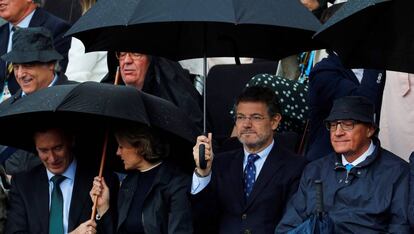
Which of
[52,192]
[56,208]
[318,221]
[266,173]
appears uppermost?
[266,173]

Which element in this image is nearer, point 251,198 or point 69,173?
point 251,198

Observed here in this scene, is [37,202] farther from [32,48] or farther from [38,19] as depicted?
[38,19]

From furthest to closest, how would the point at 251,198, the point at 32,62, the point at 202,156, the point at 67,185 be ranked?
the point at 32,62, the point at 67,185, the point at 251,198, the point at 202,156

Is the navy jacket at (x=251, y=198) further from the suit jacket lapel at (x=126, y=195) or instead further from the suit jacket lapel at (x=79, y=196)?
the suit jacket lapel at (x=79, y=196)

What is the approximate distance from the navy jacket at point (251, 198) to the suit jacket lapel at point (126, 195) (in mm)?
505

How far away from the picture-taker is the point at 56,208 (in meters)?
8.94

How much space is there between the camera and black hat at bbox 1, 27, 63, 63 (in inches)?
395

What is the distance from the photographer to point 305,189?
8.37 meters

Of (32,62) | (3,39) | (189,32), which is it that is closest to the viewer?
(189,32)

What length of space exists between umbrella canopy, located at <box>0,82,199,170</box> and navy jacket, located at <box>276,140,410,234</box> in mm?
970

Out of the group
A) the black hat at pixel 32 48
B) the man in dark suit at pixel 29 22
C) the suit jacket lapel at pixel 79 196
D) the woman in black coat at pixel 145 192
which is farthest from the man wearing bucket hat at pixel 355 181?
the man in dark suit at pixel 29 22

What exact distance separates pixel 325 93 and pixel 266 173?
3.09ft

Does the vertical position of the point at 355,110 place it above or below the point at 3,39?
below

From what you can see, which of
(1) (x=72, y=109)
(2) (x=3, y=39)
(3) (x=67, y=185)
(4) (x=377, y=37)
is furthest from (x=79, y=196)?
(2) (x=3, y=39)
